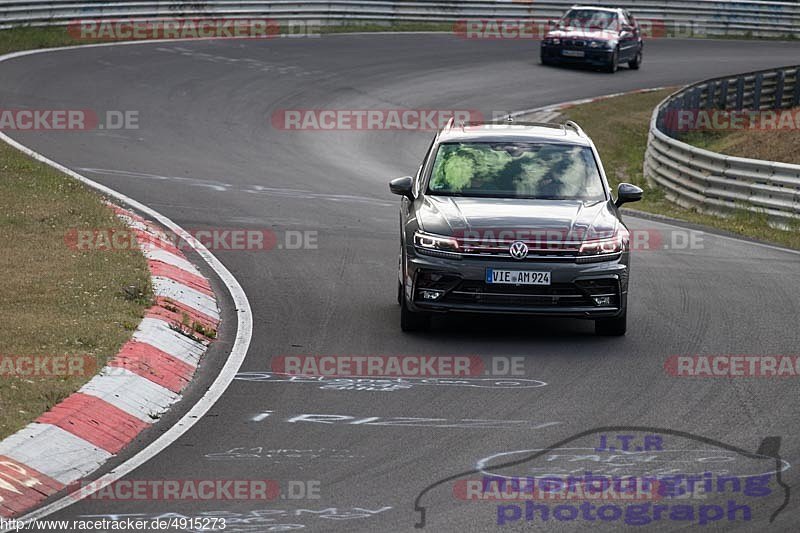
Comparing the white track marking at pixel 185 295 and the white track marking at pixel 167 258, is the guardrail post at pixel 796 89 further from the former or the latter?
the white track marking at pixel 185 295

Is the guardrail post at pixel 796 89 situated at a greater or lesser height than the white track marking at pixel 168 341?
lesser

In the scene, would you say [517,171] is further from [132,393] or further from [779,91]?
[779,91]

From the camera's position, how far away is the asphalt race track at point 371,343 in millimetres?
7234

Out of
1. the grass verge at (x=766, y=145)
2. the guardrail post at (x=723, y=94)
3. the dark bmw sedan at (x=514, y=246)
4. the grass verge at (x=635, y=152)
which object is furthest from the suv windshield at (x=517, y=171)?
the guardrail post at (x=723, y=94)
